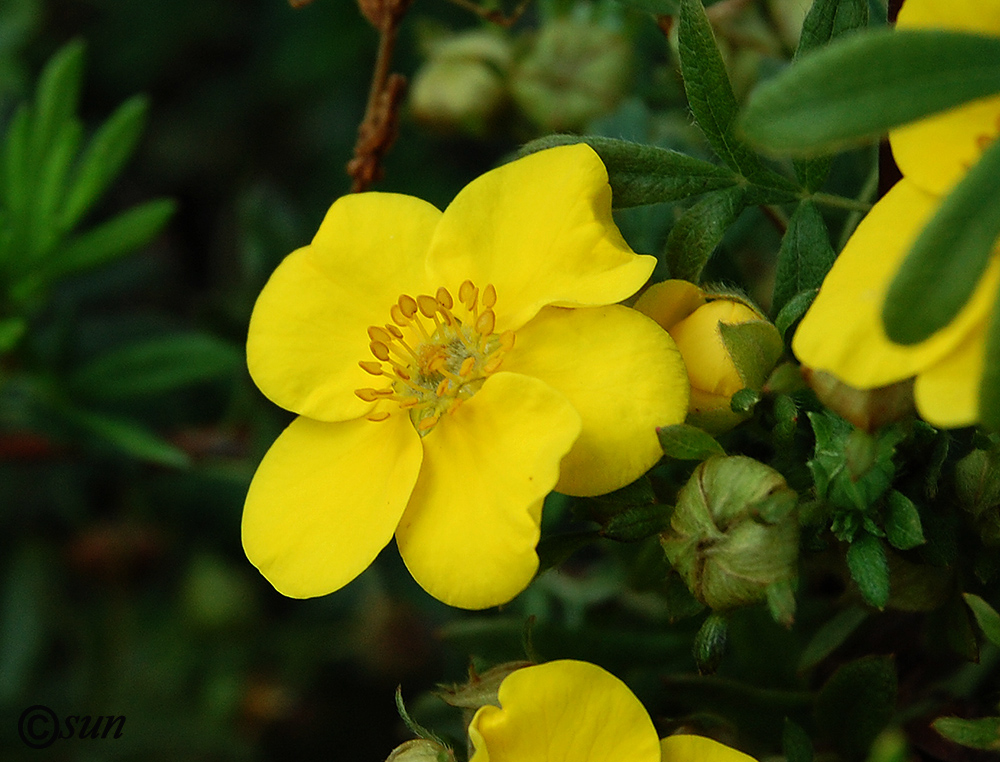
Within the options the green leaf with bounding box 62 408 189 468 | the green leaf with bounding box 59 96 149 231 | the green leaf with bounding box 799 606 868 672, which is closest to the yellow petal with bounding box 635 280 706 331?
the green leaf with bounding box 799 606 868 672

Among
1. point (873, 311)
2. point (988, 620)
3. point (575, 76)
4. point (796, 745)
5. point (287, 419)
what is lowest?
point (287, 419)

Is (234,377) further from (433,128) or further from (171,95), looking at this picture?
(171,95)

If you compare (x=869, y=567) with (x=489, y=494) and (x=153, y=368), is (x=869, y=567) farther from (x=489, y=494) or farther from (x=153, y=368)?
(x=153, y=368)

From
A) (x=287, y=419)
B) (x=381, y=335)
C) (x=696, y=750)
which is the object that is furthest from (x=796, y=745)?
(x=287, y=419)

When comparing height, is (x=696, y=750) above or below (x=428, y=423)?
below

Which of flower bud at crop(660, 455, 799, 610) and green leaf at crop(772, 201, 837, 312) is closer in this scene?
flower bud at crop(660, 455, 799, 610)

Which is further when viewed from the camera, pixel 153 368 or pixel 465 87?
pixel 153 368

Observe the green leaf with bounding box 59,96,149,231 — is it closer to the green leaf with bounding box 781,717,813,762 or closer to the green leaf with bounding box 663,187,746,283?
the green leaf with bounding box 663,187,746,283

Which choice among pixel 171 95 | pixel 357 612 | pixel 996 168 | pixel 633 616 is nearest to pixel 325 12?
pixel 171 95
